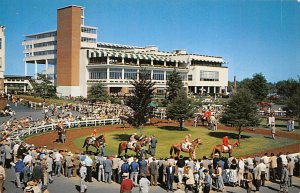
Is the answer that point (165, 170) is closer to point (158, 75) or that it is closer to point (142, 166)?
point (142, 166)

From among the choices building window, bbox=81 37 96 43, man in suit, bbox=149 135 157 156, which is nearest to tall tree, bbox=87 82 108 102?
building window, bbox=81 37 96 43

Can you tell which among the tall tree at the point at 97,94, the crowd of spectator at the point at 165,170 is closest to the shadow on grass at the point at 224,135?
the crowd of spectator at the point at 165,170

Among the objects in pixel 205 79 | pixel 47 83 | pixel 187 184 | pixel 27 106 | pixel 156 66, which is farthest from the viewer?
pixel 205 79

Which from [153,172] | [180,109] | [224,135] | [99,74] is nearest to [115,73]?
[99,74]

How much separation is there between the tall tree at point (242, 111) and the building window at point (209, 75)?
193 ft

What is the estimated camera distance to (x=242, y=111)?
29938 mm

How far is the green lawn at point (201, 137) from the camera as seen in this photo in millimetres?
25141

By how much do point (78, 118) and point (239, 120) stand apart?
1694cm

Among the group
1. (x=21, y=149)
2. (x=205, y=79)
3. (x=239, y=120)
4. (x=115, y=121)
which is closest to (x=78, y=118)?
(x=115, y=121)

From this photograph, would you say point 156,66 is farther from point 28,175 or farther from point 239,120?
point 28,175

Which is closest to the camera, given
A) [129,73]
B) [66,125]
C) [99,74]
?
[66,125]

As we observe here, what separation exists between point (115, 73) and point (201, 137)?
141 ft

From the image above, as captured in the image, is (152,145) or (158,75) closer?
(152,145)

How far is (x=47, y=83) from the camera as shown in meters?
58.6
